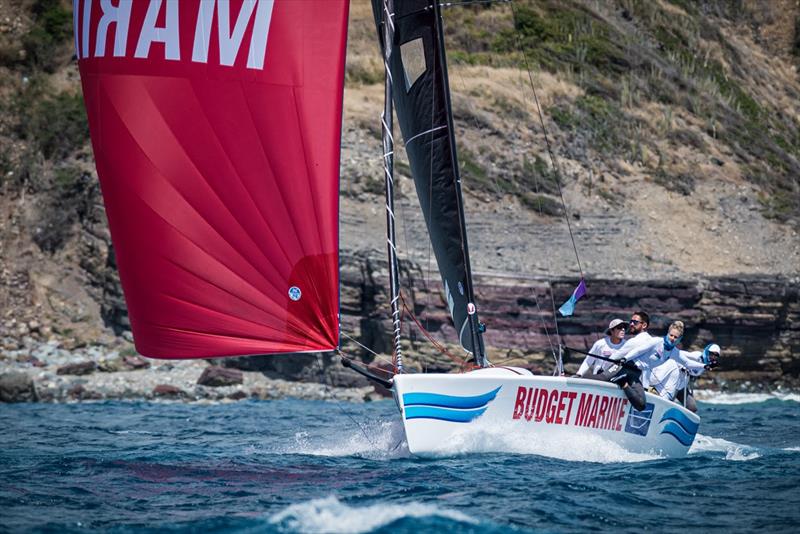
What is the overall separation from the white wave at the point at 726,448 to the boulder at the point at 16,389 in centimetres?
1249

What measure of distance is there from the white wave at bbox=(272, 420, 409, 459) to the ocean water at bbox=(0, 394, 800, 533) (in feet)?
0.09

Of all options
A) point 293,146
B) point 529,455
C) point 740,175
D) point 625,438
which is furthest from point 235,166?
point 740,175

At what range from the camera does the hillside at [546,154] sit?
88.6 ft

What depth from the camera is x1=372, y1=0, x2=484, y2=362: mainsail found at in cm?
1207

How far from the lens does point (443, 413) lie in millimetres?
10867

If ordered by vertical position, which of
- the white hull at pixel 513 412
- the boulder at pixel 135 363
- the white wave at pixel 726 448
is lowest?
the boulder at pixel 135 363

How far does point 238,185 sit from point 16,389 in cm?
1136

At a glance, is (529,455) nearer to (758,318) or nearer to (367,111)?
(758,318)

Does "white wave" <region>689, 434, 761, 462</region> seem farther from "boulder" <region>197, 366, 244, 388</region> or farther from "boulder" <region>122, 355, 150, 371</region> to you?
"boulder" <region>122, 355, 150, 371</region>

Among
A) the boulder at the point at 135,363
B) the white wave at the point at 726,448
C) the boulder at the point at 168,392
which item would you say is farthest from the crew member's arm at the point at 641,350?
the boulder at the point at 135,363

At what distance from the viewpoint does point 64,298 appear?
27141 mm

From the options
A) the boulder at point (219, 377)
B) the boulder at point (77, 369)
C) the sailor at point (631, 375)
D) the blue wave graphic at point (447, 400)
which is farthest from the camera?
the boulder at point (77, 369)

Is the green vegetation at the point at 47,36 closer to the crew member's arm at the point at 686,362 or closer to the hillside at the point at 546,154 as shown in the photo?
the hillside at the point at 546,154

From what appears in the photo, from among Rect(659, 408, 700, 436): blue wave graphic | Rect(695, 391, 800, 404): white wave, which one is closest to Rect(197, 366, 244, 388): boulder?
Rect(695, 391, 800, 404): white wave
